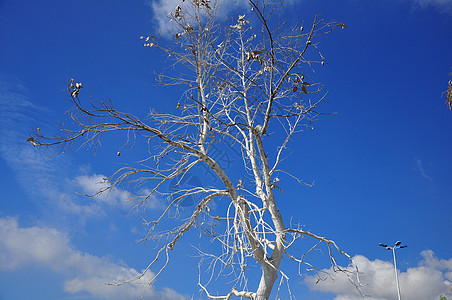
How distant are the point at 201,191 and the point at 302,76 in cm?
197

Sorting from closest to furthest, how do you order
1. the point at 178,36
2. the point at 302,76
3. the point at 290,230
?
the point at 302,76 < the point at 290,230 < the point at 178,36

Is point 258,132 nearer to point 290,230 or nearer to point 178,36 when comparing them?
point 290,230

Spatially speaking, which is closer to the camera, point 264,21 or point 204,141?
point 264,21

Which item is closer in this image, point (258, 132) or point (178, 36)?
point (258, 132)

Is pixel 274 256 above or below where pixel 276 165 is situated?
below

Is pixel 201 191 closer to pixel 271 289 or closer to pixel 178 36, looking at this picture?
pixel 271 289

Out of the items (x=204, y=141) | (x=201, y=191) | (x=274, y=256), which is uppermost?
(x=204, y=141)

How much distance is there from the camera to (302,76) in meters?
4.14

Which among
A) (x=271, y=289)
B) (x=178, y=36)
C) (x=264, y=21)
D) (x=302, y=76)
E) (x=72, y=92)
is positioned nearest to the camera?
(x=72, y=92)

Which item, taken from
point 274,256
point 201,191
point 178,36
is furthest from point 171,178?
point 178,36

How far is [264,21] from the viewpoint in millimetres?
3832

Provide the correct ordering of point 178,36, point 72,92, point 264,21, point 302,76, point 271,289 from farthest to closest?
point 178,36, point 271,289, point 302,76, point 264,21, point 72,92

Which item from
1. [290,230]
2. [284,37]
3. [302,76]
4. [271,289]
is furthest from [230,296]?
[284,37]

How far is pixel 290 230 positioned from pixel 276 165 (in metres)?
0.97
